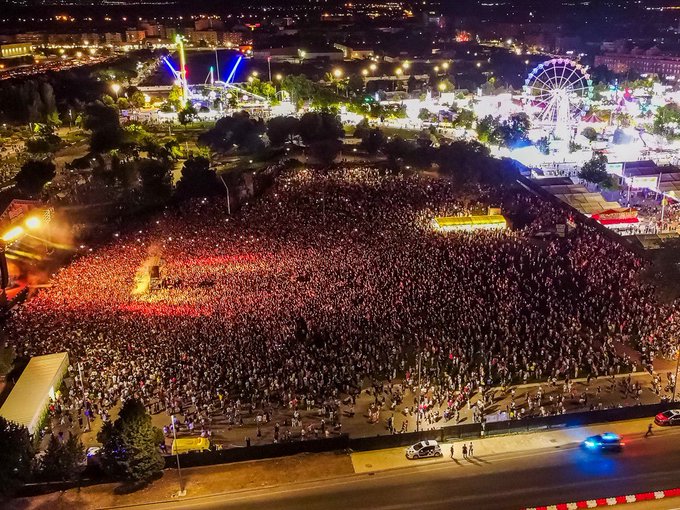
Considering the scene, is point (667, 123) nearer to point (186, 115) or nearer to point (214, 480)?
point (186, 115)

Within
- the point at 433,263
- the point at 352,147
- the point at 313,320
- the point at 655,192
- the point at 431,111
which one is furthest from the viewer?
the point at 431,111

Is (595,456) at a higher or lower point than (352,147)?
lower

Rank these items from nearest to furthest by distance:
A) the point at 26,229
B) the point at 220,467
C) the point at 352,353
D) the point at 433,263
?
the point at 220,467, the point at 352,353, the point at 433,263, the point at 26,229

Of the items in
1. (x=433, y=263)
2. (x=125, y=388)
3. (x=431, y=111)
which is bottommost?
(x=125, y=388)

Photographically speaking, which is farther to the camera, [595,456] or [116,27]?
[116,27]

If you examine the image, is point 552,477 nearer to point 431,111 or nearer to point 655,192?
point 655,192

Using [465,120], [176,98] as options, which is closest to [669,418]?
[465,120]

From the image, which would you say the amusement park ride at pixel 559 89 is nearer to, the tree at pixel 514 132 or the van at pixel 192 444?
the tree at pixel 514 132

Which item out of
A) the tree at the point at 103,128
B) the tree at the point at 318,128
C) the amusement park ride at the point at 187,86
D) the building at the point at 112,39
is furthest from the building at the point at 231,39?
the tree at the point at 318,128

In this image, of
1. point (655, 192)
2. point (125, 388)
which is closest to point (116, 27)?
point (655, 192)
